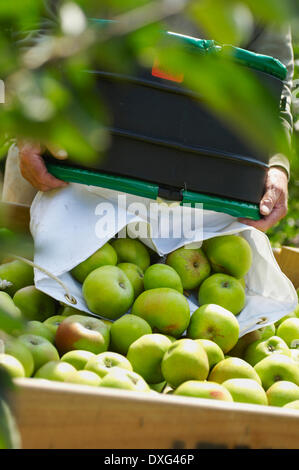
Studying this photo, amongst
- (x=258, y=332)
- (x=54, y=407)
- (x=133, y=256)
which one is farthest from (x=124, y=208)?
(x=54, y=407)

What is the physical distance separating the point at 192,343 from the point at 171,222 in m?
0.59

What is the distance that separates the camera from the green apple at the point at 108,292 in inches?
60.7

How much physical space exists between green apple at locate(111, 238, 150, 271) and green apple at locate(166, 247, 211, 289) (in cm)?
8

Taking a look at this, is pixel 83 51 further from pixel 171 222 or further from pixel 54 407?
pixel 171 222

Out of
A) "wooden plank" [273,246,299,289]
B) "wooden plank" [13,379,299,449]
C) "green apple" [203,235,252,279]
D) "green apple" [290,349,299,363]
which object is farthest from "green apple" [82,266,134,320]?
"wooden plank" [273,246,299,289]

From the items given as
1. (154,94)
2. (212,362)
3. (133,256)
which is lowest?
(212,362)

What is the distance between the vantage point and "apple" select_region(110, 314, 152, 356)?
1.43 metres

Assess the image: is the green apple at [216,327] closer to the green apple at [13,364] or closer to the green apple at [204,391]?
the green apple at [204,391]

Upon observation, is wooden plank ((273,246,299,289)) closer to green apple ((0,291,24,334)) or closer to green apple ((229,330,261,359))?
green apple ((229,330,261,359))

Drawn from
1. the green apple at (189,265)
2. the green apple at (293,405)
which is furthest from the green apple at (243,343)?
the green apple at (293,405)

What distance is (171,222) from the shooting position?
70.5 inches

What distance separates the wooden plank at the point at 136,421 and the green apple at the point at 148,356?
46cm

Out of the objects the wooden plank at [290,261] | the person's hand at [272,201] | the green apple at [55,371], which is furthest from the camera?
the wooden plank at [290,261]

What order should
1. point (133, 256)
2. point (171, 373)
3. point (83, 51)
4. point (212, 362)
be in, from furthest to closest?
point (133, 256) → point (212, 362) → point (171, 373) → point (83, 51)
